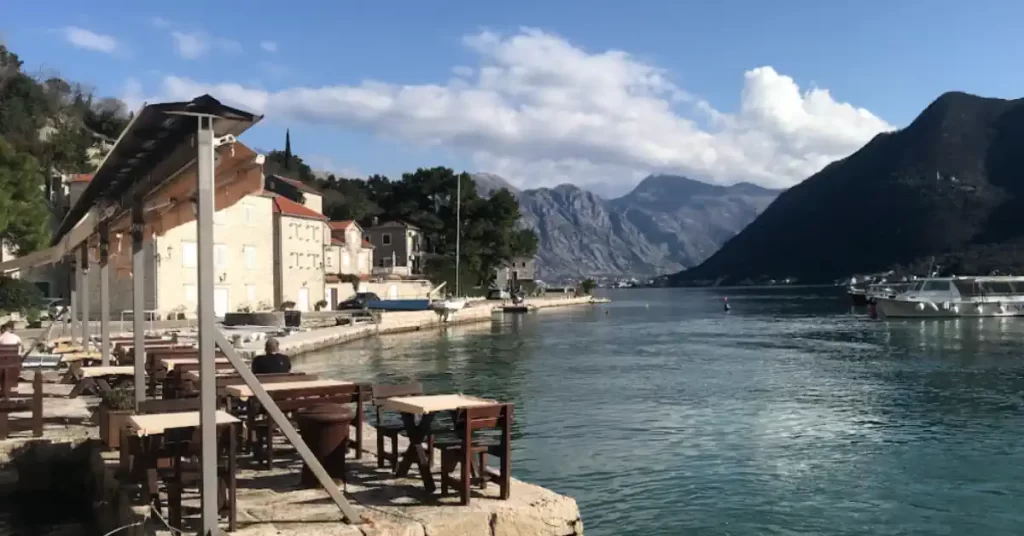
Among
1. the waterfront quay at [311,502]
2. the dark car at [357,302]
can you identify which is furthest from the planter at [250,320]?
the waterfront quay at [311,502]

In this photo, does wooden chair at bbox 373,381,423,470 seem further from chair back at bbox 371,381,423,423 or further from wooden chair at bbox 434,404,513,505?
wooden chair at bbox 434,404,513,505

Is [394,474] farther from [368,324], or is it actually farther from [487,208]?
[487,208]

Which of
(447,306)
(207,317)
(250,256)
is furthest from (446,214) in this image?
Result: (207,317)

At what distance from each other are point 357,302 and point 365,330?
2041 centimetres

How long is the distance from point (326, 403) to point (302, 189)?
245ft

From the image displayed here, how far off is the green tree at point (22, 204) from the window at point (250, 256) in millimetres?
19005

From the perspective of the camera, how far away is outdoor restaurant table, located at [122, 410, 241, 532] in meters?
7.15

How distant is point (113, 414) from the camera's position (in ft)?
33.6

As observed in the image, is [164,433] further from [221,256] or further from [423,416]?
[221,256]

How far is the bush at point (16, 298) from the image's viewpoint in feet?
141

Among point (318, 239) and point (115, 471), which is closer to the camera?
point (115, 471)

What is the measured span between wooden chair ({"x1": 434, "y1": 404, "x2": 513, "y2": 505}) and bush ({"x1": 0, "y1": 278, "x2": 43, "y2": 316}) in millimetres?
39755

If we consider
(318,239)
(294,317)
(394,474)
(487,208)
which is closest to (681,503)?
(394,474)

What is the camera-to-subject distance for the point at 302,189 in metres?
81.7
